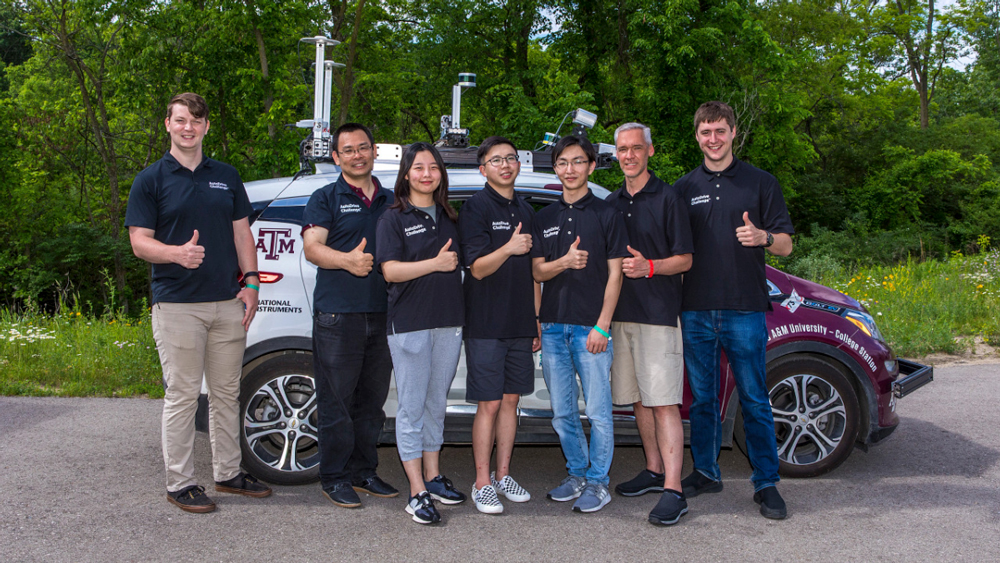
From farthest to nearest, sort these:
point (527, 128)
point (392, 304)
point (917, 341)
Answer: point (527, 128), point (917, 341), point (392, 304)

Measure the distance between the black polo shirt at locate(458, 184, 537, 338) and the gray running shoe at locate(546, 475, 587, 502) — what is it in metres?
0.94

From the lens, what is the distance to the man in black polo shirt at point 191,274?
13.5 ft

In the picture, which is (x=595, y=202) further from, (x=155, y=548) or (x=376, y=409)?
(x=155, y=548)

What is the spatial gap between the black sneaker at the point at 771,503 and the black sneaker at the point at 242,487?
2.80 meters

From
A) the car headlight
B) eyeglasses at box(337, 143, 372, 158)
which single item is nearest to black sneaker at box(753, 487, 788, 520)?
the car headlight

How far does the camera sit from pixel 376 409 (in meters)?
4.49

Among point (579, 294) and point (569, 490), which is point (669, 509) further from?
point (579, 294)

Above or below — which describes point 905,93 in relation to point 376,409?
above

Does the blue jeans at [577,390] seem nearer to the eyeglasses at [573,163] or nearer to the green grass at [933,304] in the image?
the eyeglasses at [573,163]

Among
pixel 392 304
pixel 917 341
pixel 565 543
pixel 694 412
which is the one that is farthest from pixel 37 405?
pixel 917 341

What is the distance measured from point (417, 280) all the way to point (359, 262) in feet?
1.02

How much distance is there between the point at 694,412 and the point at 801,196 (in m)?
26.9

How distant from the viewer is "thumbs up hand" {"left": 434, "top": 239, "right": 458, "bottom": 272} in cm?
393

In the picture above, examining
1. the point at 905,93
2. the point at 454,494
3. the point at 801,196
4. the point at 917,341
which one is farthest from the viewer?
the point at 905,93
